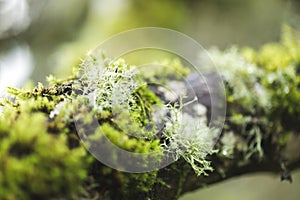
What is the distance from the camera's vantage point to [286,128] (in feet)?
3.78

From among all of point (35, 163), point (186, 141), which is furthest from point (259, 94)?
point (35, 163)

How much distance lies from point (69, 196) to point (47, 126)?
0.12 meters

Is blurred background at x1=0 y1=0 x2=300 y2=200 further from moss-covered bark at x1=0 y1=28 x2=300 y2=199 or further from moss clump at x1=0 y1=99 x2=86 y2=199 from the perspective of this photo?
moss clump at x1=0 y1=99 x2=86 y2=199

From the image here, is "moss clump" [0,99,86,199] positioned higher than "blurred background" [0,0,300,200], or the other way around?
"blurred background" [0,0,300,200]

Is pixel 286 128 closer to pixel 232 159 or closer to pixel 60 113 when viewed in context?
pixel 232 159

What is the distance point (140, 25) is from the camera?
2.78 metres

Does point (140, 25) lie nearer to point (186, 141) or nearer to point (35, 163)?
point (186, 141)

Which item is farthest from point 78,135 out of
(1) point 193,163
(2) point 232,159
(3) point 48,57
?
(3) point 48,57

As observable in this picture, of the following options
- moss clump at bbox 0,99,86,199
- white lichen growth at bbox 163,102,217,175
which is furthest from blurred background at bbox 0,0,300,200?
moss clump at bbox 0,99,86,199

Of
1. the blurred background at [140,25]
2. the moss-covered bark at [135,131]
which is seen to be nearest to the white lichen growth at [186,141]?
the moss-covered bark at [135,131]

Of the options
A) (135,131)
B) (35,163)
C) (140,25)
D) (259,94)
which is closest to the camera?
(35,163)

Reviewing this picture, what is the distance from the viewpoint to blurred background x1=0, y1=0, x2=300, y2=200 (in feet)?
9.25

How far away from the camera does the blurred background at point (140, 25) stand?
2.82 metres

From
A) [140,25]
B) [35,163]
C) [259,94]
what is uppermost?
[140,25]
